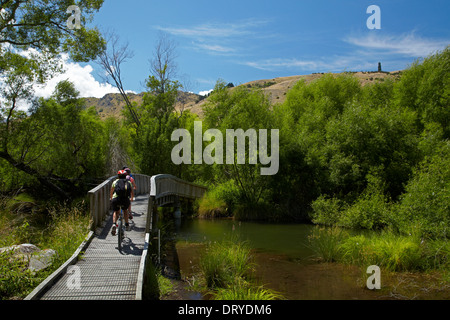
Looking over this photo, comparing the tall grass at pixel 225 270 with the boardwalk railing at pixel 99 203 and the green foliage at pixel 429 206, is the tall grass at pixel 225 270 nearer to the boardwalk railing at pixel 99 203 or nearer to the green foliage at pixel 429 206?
the boardwalk railing at pixel 99 203

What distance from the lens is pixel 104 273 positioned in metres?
7.42

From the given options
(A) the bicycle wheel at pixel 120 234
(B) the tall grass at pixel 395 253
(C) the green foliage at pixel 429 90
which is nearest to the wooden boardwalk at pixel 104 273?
(A) the bicycle wheel at pixel 120 234

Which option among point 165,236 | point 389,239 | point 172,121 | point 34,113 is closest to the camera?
point 389,239

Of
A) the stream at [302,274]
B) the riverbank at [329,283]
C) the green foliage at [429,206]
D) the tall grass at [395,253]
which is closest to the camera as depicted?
the riverbank at [329,283]

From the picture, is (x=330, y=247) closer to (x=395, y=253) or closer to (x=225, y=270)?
(x=395, y=253)

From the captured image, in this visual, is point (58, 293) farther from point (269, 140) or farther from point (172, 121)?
point (172, 121)

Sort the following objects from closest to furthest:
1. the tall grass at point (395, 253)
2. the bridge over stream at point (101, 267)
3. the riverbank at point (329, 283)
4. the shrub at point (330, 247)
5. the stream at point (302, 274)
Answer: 1. the bridge over stream at point (101, 267)
2. the riverbank at point (329, 283)
3. the stream at point (302, 274)
4. the tall grass at point (395, 253)
5. the shrub at point (330, 247)

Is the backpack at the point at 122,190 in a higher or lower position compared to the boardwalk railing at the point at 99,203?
higher

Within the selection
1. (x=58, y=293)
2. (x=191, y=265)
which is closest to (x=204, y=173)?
(x=191, y=265)

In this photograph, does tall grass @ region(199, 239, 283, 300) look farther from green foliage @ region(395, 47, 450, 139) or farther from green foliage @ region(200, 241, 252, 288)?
green foliage @ region(395, 47, 450, 139)

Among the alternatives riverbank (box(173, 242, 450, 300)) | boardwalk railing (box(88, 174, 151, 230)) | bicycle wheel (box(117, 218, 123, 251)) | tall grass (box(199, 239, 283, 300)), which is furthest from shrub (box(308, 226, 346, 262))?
boardwalk railing (box(88, 174, 151, 230))

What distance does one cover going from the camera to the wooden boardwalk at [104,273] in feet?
20.9
